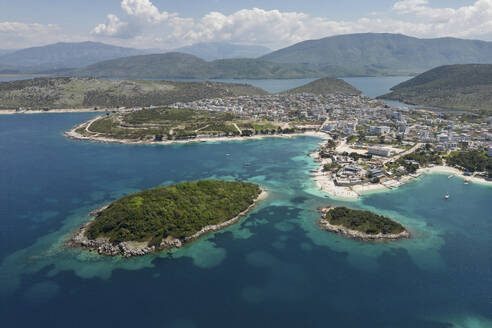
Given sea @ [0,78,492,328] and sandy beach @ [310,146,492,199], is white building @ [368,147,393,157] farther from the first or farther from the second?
sea @ [0,78,492,328]

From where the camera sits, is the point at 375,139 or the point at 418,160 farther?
the point at 375,139

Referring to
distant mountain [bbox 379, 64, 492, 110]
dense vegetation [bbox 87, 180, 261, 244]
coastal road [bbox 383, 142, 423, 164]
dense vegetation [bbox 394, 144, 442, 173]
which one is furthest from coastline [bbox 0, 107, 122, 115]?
distant mountain [bbox 379, 64, 492, 110]

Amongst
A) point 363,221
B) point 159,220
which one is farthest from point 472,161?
point 159,220

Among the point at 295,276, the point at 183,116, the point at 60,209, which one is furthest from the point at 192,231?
the point at 183,116

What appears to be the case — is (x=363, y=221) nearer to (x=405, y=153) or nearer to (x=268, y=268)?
(x=268, y=268)

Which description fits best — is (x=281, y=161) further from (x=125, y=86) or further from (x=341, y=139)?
(x=125, y=86)

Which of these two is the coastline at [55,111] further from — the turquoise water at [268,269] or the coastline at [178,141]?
the turquoise water at [268,269]
